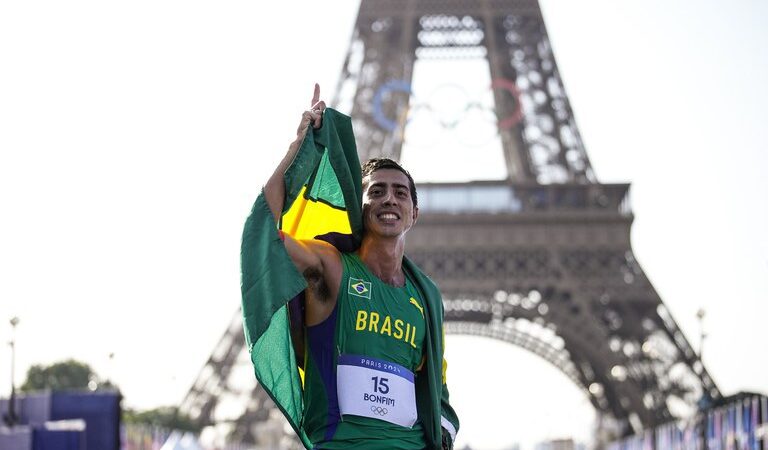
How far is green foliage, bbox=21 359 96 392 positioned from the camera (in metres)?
71.9

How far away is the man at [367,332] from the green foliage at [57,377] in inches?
2698

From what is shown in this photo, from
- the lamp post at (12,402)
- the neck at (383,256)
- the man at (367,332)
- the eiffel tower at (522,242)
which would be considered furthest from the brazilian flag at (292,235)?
the eiffel tower at (522,242)

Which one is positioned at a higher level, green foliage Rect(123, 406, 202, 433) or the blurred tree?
the blurred tree

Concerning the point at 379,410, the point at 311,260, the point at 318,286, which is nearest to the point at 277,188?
the point at 311,260

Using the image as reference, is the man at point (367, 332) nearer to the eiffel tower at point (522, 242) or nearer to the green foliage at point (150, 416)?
the eiffel tower at point (522, 242)

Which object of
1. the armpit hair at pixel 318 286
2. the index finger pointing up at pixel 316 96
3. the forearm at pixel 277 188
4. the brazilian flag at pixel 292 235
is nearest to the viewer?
the brazilian flag at pixel 292 235

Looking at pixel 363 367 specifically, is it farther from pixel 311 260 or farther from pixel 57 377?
pixel 57 377

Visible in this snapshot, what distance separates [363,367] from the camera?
5.02 meters

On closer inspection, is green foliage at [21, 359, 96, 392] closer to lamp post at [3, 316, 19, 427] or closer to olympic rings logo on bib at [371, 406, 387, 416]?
lamp post at [3, 316, 19, 427]

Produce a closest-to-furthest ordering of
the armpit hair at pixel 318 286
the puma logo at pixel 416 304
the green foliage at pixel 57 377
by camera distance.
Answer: the armpit hair at pixel 318 286
the puma logo at pixel 416 304
the green foliage at pixel 57 377

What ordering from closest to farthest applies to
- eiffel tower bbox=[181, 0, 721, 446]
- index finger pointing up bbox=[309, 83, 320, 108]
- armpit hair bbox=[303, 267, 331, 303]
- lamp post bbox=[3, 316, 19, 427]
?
armpit hair bbox=[303, 267, 331, 303]
index finger pointing up bbox=[309, 83, 320, 108]
lamp post bbox=[3, 316, 19, 427]
eiffel tower bbox=[181, 0, 721, 446]

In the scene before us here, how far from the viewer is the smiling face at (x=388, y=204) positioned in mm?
5234

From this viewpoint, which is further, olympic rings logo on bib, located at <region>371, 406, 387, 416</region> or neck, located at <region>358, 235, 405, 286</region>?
neck, located at <region>358, 235, 405, 286</region>

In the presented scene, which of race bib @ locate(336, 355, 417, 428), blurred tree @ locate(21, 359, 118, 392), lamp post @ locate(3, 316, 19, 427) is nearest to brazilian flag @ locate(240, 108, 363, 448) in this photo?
race bib @ locate(336, 355, 417, 428)
